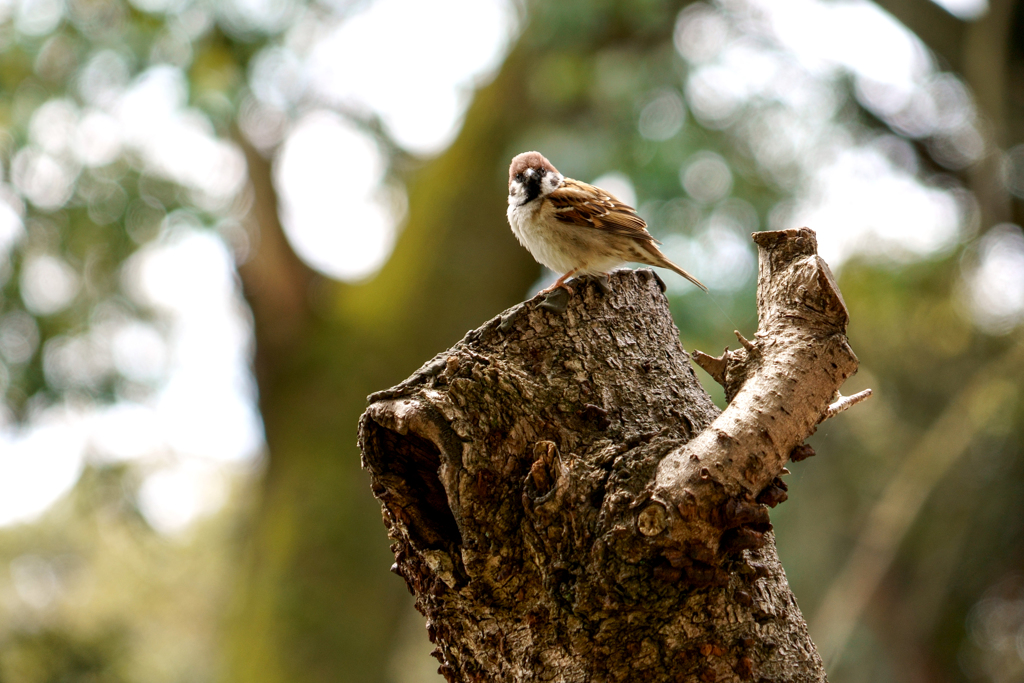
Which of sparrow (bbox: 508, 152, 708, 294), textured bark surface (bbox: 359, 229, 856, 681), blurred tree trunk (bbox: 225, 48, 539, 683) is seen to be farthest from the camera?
blurred tree trunk (bbox: 225, 48, 539, 683)

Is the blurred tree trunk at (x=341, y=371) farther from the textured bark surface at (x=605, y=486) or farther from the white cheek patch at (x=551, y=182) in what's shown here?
the textured bark surface at (x=605, y=486)

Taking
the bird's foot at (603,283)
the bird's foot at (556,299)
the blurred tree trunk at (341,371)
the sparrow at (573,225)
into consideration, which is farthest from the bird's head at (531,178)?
the blurred tree trunk at (341,371)

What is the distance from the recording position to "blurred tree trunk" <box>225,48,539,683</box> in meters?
5.73

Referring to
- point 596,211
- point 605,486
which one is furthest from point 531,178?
point 605,486

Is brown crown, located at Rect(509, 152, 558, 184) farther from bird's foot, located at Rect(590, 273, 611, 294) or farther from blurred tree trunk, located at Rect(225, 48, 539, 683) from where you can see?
blurred tree trunk, located at Rect(225, 48, 539, 683)

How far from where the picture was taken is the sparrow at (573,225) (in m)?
2.53

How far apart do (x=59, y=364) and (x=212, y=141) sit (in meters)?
2.21

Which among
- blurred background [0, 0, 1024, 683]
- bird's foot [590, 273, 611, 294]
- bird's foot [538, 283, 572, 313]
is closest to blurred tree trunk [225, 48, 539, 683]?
blurred background [0, 0, 1024, 683]

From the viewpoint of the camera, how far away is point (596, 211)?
267 centimetres

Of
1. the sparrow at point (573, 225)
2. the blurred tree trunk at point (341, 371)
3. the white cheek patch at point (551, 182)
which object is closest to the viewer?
the sparrow at point (573, 225)

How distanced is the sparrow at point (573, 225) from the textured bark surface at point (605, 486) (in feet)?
1.52

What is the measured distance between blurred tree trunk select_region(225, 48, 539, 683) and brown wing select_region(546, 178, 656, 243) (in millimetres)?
3524

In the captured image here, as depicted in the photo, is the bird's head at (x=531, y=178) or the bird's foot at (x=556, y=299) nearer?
the bird's foot at (x=556, y=299)

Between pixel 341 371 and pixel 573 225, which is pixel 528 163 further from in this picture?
pixel 341 371
